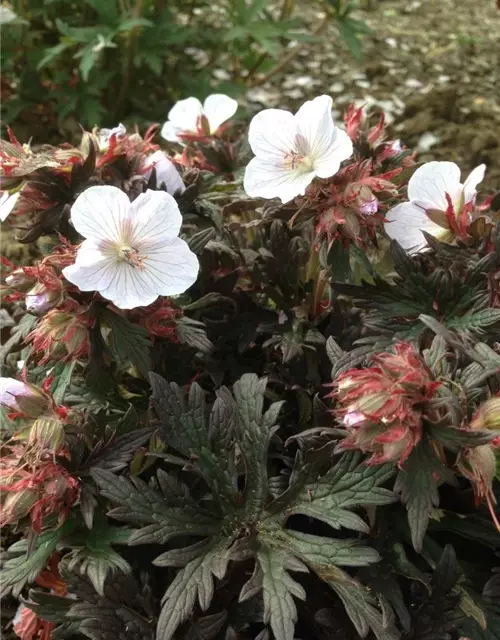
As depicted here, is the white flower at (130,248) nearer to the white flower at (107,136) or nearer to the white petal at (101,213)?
the white petal at (101,213)

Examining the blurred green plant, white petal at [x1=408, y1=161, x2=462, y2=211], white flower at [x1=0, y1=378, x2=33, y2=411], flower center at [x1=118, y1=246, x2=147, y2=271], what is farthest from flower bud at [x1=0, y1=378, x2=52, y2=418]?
the blurred green plant

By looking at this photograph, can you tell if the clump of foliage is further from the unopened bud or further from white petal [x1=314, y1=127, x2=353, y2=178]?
the unopened bud

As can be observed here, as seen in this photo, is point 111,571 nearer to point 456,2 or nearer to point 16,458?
point 16,458

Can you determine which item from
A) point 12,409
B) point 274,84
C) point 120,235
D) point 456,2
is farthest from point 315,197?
point 456,2

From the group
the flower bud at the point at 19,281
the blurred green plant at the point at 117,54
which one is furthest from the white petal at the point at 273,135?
the blurred green plant at the point at 117,54

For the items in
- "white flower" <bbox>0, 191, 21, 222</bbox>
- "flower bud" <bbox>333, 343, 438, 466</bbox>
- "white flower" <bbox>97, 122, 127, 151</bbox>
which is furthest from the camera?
"white flower" <bbox>97, 122, 127, 151</bbox>

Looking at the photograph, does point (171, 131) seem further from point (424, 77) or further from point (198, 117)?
point (424, 77)
